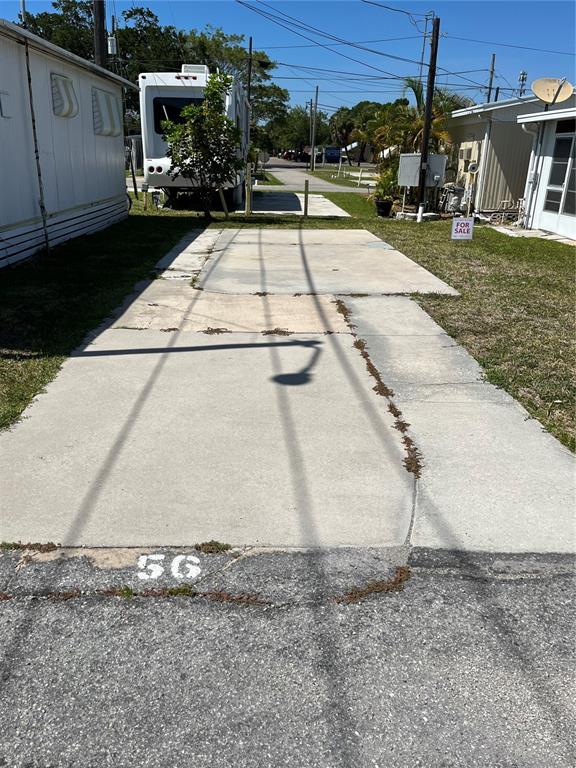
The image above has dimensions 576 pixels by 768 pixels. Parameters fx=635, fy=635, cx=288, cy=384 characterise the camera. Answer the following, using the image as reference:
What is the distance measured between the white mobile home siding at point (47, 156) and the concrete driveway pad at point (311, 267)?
Result: 2.58 m

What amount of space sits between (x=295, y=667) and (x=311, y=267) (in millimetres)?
7984

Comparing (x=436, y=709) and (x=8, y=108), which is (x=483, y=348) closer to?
(x=436, y=709)

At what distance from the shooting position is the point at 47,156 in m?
9.76

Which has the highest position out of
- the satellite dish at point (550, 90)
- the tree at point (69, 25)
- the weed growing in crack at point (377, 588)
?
the tree at point (69, 25)

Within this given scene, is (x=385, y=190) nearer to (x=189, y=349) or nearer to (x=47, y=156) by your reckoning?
(x=47, y=156)

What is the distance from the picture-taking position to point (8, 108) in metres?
8.31

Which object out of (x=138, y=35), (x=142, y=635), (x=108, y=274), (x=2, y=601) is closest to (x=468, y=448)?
(x=142, y=635)

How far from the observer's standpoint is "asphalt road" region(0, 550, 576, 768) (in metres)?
1.92

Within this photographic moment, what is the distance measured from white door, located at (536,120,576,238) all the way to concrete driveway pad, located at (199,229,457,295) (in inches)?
170

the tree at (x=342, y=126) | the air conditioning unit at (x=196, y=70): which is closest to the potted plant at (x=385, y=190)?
the air conditioning unit at (x=196, y=70)

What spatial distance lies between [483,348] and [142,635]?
432 centimetres

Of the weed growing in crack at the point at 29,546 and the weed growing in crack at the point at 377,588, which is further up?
the weed growing in crack at the point at 377,588

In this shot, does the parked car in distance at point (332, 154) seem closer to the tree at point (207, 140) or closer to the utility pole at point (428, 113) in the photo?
the utility pole at point (428, 113)

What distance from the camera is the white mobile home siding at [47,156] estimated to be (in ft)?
27.5
